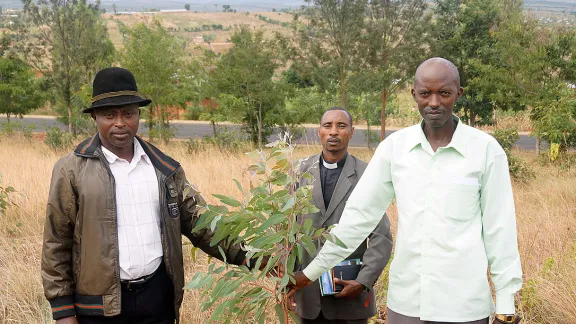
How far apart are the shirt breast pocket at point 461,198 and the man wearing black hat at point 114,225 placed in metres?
1.12

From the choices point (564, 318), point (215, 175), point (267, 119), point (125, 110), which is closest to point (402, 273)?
point (125, 110)

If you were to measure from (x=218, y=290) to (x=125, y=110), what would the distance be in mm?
956

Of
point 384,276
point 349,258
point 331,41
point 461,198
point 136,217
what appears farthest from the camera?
point 331,41

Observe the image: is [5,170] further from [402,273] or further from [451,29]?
[451,29]

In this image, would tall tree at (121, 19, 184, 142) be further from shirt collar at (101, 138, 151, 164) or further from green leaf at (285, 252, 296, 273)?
green leaf at (285, 252, 296, 273)

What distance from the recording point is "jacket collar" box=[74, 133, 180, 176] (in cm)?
281

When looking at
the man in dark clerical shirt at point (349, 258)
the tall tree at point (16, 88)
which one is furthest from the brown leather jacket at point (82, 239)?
the tall tree at point (16, 88)

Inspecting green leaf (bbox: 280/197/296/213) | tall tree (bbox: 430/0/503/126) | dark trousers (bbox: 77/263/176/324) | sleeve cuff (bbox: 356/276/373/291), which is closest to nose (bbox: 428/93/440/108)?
green leaf (bbox: 280/197/296/213)

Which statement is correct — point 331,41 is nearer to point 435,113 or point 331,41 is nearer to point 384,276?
point 384,276

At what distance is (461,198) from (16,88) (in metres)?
20.0

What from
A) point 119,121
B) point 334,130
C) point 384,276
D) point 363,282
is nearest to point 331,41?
point 384,276

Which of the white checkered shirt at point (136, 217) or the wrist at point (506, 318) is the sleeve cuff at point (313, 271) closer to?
the white checkered shirt at point (136, 217)

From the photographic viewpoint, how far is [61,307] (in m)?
2.77

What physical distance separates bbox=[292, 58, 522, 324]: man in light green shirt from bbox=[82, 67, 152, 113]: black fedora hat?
1265 mm
